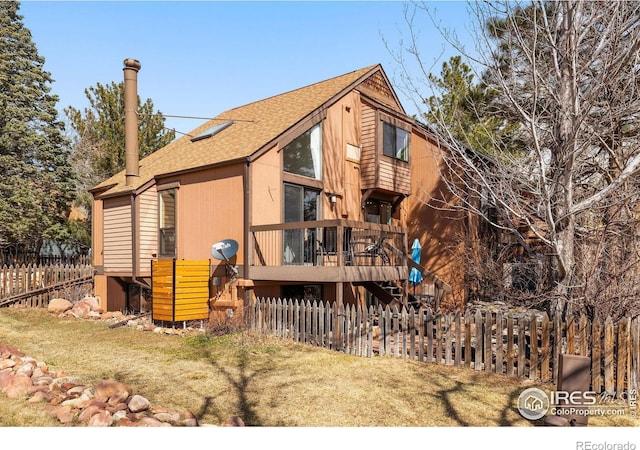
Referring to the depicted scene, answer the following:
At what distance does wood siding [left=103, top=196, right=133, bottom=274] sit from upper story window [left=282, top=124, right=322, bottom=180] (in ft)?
20.2

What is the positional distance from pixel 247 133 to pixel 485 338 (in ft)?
34.0

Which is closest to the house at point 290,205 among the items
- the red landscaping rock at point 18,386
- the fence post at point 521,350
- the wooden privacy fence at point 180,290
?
the wooden privacy fence at point 180,290

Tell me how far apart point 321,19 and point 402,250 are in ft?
24.2

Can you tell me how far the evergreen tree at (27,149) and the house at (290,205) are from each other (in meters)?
8.30

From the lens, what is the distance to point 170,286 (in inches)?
508

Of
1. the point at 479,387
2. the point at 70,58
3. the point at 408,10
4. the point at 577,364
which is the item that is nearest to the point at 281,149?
the point at 408,10

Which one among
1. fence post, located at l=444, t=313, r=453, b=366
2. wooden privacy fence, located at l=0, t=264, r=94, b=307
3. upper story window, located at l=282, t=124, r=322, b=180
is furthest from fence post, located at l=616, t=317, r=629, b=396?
wooden privacy fence, located at l=0, t=264, r=94, b=307

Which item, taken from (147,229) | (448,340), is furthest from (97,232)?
(448,340)

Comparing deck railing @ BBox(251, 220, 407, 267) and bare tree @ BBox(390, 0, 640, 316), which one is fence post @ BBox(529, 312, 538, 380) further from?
deck railing @ BBox(251, 220, 407, 267)

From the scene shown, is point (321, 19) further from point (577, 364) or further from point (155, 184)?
point (577, 364)

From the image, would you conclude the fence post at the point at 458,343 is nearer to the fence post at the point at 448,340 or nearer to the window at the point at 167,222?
the fence post at the point at 448,340

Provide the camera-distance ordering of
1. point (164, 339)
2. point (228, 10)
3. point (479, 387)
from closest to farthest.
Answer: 1. point (479, 387)
2. point (164, 339)
3. point (228, 10)

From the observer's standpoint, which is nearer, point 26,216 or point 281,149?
point 281,149

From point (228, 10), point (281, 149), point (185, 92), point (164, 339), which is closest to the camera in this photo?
point (164, 339)
